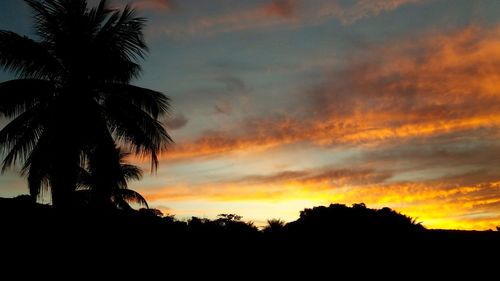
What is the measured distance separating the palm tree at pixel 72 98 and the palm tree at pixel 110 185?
1.25 ft

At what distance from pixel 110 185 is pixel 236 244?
7018 millimetres

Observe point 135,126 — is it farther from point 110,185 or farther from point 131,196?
point 131,196

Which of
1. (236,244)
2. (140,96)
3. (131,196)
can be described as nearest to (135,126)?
(140,96)

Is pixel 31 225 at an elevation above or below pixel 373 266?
above

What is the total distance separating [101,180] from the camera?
598 inches

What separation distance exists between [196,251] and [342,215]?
5.49 meters

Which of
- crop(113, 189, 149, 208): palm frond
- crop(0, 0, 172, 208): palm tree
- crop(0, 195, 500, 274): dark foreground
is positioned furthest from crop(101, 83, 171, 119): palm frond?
crop(113, 189, 149, 208): palm frond

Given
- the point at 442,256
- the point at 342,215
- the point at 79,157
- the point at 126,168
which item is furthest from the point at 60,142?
the point at 126,168

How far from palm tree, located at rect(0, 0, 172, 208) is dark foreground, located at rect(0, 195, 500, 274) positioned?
358cm

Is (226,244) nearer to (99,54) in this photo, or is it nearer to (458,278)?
(458,278)

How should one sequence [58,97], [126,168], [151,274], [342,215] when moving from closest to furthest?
[151,274], [342,215], [58,97], [126,168]

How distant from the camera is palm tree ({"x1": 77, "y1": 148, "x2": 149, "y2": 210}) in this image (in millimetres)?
15156

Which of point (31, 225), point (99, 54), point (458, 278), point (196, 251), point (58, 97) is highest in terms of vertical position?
point (99, 54)

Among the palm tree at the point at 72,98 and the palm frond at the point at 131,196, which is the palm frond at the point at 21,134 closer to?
the palm tree at the point at 72,98
